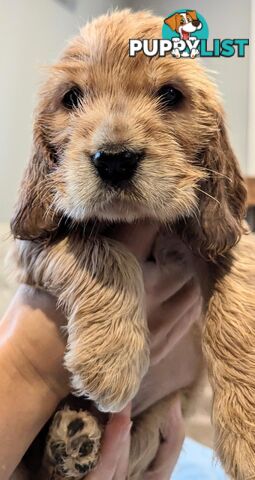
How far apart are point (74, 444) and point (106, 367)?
1.08 feet

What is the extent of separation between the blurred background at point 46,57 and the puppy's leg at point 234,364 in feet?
7.25

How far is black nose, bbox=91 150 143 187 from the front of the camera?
3.72 ft

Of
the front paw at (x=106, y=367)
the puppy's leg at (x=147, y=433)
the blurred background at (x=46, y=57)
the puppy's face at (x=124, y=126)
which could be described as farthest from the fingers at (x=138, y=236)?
the blurred background at (x=46, y=57)

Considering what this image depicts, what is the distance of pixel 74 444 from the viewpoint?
1.48 meters

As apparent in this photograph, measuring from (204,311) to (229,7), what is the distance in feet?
9.86

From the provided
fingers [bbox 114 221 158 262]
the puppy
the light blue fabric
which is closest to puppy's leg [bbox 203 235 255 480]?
the puppy

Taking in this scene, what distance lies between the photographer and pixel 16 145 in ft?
12.1

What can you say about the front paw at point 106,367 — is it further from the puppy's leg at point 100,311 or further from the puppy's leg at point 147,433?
the puppy's leg at point 147,433

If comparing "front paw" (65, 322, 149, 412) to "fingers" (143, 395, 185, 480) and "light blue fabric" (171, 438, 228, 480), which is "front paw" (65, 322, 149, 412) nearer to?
"fingers" (143, 395, 185, 480)

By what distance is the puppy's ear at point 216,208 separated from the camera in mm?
1392

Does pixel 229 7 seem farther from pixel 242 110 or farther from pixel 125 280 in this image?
pixel 125 280

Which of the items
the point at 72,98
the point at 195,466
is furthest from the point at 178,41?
the point at 195,466

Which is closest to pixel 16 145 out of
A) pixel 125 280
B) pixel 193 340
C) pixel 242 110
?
pixel 242 110

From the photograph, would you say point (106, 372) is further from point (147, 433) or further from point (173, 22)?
point (173, 22)
